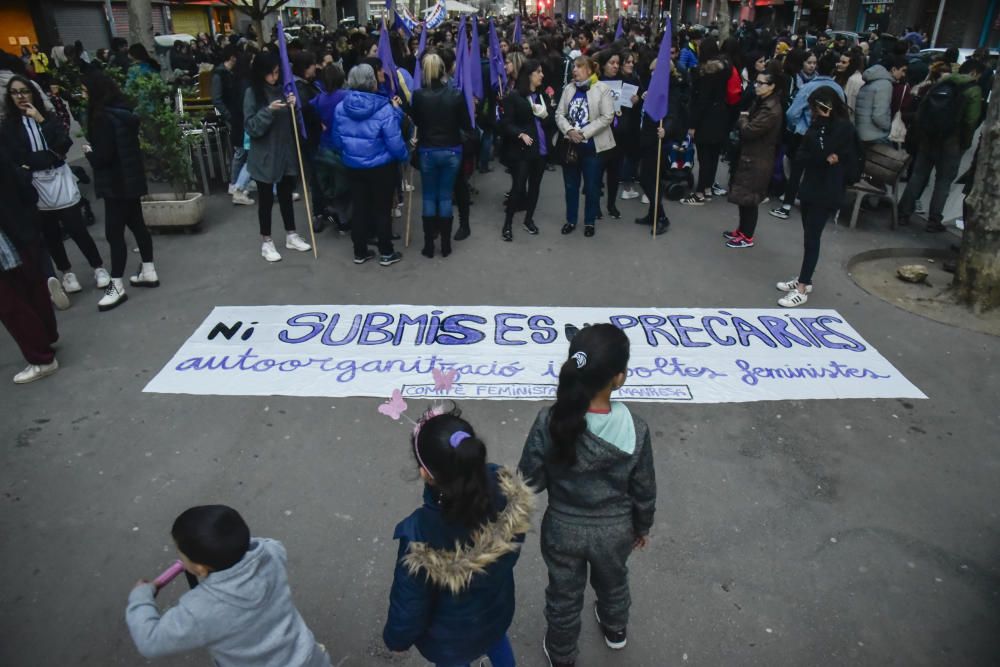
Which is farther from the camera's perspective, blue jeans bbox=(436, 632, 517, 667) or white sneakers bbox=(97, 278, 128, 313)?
white sneakers bbox=(97, 278, 128, 313)

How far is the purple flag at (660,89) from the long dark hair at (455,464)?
6241mm

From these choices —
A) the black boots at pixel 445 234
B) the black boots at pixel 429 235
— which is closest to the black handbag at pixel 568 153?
the black boots at pixel 445 234

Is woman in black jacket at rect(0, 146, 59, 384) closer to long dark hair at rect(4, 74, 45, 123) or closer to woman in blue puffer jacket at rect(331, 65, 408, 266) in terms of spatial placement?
long dark hair at rect(4, 74, 45, 123)

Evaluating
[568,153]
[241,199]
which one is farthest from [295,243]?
[568,153]

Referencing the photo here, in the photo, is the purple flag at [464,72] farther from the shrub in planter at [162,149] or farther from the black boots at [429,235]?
the shrub in planter at [162,149]

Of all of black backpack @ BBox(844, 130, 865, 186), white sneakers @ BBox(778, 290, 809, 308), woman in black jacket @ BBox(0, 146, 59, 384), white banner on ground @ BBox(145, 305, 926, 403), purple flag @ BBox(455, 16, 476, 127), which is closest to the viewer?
woman in black jacket @ BBox(0, 146, 59, 384)

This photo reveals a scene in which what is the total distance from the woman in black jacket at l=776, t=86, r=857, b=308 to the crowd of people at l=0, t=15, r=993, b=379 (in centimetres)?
1

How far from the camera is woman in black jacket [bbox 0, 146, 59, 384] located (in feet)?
14.6

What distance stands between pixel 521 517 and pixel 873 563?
2.28 metres

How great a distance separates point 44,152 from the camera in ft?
17.9

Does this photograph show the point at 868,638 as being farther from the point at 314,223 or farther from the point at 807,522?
the point at 314,223

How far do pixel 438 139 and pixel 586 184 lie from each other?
1909 millimetres

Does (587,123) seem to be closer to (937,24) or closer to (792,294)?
(792,294)

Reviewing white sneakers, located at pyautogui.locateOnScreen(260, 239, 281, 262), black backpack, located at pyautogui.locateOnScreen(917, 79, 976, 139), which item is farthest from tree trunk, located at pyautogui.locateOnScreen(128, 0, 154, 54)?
black backpack, located at pyautogui.locateOnScreen(917, 79, 976, 139)
